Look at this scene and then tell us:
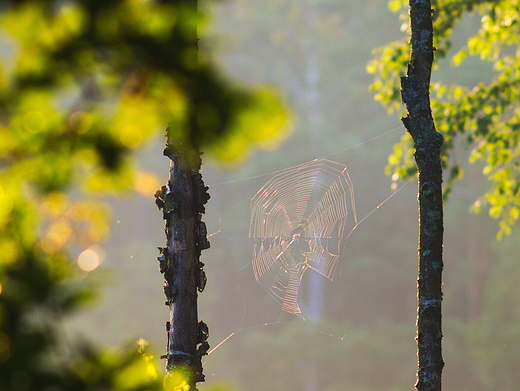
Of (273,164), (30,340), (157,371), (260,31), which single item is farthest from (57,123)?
(260,31)

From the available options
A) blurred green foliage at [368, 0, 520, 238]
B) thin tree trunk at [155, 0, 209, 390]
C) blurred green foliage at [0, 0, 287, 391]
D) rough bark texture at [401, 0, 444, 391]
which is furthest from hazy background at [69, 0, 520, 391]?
blurred green foliage at [0, 0, 287, 391]

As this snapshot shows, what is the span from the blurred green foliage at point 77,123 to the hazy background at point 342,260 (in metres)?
20.6

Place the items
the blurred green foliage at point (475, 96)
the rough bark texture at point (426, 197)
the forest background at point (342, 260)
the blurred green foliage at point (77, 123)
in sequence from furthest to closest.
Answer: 1. the forest background at point (342, 260)
2. the blurred green foliage at point (475, 96)
3. the rough bark texture at point (426, 197)
4. the blurred green foliage at point (77, 123)

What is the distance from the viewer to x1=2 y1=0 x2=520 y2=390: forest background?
72.2 feet

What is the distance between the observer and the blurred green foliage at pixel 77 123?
2.92ft

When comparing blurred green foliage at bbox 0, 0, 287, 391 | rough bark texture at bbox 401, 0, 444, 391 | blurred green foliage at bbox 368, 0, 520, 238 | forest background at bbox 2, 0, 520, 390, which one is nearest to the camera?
blurred green foliage at bbox 0, 0, 287, 391

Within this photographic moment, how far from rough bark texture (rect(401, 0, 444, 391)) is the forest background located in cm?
1823

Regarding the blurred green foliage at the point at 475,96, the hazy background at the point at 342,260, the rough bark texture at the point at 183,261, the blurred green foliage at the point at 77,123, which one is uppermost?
the hazy background at the point at 342,260

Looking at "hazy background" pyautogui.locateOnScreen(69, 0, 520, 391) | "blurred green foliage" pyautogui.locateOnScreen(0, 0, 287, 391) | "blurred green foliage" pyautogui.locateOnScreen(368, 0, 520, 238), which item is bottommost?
"blurred green foliage" pyautogui.locateOnScreen(0, 0, 287, 391)

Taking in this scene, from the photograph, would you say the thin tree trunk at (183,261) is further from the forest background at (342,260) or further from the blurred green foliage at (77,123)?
the forest background at (342,260)

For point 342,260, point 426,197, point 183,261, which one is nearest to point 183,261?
point 183,261

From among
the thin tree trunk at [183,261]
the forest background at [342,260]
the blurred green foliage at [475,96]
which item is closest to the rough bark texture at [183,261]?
the thin tree trunk at [183,261]

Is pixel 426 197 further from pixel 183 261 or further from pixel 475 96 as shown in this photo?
pixel 475 96

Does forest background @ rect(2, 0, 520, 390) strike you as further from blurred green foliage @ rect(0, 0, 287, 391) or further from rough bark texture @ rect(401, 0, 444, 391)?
blurred green foliage @ rect(0, 0, 287, 391)
